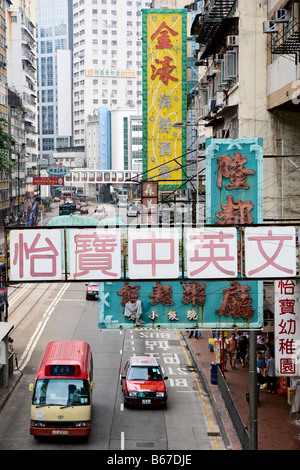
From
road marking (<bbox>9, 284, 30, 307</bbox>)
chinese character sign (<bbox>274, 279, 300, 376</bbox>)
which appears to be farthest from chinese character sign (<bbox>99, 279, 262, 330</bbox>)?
road marking (<bbox>9, 284, 30, 307</bbox>)

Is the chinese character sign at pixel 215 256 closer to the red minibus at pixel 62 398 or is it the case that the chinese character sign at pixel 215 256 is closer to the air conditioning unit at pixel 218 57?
the red minibus at pixel 62 398

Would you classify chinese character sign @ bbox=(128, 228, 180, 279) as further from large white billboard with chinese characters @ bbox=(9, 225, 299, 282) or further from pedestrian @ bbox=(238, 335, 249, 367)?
pedestrian @ bbox=(238, 335, 249, 367)

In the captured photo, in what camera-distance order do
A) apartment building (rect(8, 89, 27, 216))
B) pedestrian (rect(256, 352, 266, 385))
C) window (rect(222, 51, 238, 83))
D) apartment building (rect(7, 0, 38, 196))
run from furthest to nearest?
apartment building (rect(7, 0, 38, 196))
apartment building (rect(8, 89, 27, 216))
pedestrian (rect(256, 352, 266, 385))
window (rect(222, 51, 238, 83))

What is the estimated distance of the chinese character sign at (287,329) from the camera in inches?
819

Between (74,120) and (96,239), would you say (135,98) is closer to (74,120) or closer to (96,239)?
(74,120)

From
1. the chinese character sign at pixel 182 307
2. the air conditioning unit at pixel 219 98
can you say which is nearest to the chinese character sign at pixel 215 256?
the chinese character sign at pixel 182 307

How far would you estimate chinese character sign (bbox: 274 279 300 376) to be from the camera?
2081cm

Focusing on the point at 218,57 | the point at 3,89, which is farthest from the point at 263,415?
the point at 3,89

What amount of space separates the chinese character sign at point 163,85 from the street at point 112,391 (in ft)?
28.1

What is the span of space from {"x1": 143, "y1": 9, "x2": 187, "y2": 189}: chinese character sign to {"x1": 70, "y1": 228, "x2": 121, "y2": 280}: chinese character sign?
20.9 metres
